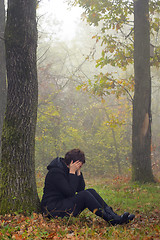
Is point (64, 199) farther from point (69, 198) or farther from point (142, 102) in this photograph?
point (142, 102)

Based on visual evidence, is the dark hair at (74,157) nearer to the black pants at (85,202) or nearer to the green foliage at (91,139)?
the black pants at (85,202)

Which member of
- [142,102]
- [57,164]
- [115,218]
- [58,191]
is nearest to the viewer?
[115,218]

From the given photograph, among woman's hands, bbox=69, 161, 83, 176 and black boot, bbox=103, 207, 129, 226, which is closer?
black boot, bbox=103, 207, 129, 226

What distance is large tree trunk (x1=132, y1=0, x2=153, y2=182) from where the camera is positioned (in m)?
9.74

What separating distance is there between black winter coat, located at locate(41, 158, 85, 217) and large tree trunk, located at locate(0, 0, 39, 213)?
37 centimetres

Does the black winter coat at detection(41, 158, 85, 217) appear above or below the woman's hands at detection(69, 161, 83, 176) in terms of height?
below

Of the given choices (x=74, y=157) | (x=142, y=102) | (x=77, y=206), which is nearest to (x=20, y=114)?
(x=74, y=157)

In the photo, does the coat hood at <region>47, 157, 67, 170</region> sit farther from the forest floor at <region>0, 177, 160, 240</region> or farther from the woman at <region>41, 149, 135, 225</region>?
the forest floor at <region>0, 177, 160, 240</region>

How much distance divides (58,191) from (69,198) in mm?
249

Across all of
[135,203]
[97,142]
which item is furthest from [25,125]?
[97,142]

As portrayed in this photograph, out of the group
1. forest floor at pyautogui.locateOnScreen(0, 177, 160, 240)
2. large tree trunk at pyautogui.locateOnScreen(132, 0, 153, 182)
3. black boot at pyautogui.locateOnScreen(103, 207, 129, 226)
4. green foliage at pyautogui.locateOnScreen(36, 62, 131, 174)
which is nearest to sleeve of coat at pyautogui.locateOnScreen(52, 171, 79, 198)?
forest floor at pyautogui.locateOnScreen(0, 177, 160, 240)

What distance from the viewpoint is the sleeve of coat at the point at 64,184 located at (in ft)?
16.7

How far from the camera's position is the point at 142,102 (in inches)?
386

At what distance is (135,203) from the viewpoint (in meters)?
7.32
